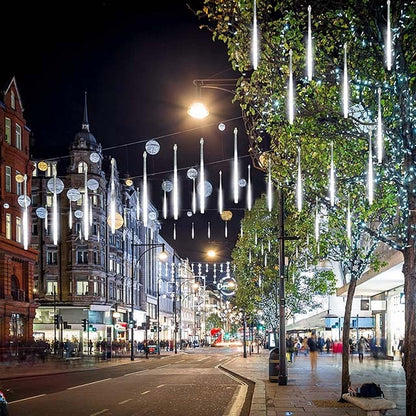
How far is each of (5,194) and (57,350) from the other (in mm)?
16266

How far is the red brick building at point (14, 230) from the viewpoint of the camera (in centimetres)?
4944

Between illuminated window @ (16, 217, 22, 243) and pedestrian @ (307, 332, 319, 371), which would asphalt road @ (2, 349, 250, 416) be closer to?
pedestrian @ (307, 332, 319, 371)

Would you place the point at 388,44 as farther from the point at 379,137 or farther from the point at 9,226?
the point at 9,226

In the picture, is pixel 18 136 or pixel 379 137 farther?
pixel 18 136

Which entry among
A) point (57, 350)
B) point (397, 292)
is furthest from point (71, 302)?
point (397, 292)

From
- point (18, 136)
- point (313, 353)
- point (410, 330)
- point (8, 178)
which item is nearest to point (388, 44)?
point (410, 330)

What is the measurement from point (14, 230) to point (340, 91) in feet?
143

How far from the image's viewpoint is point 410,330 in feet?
35.3

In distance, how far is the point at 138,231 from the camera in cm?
9588

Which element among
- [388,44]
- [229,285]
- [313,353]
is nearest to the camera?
[388,44]

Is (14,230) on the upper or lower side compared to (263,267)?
upper

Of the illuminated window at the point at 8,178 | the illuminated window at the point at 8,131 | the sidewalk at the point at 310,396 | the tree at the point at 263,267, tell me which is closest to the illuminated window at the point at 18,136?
the illuminated window at the point at 8,131

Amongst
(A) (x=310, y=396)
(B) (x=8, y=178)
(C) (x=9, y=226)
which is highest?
(B) (x=8, y=178)

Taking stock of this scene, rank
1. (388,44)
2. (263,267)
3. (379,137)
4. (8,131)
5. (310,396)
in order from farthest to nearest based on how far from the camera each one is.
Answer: (263,267), (8,131), (310,396), (379,137), (388,44)
